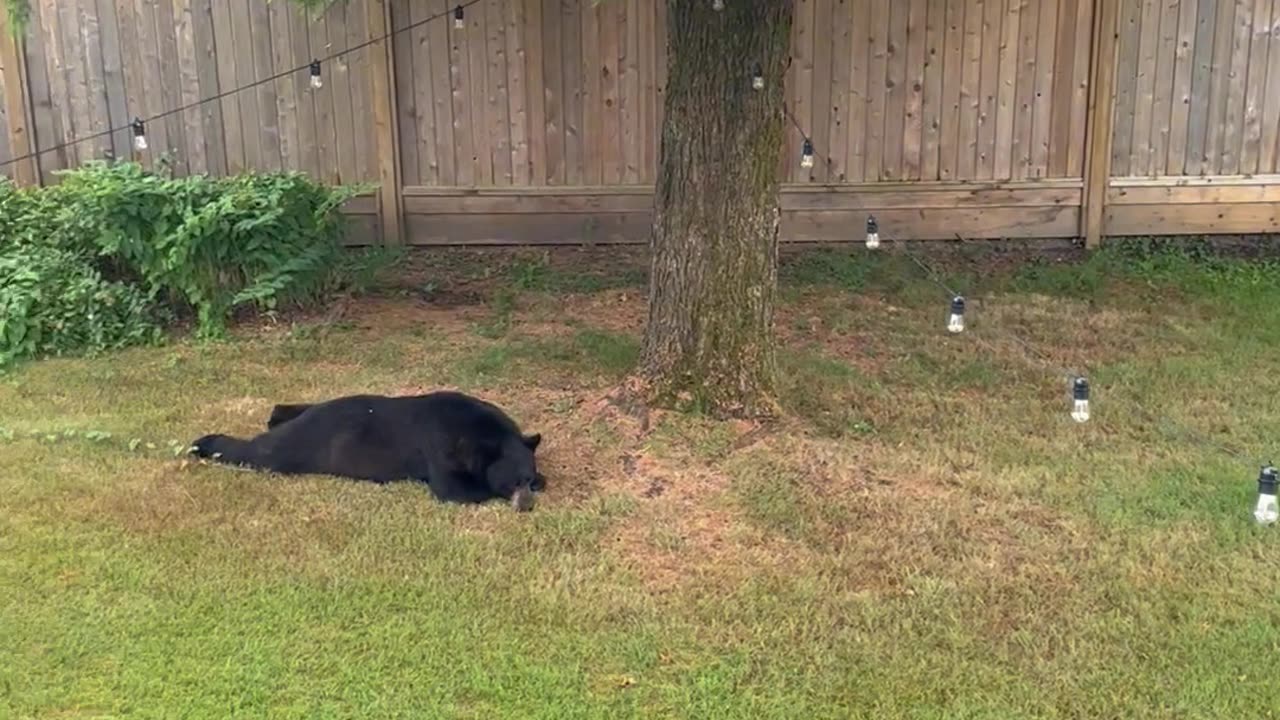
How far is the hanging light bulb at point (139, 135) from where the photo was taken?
278 inches

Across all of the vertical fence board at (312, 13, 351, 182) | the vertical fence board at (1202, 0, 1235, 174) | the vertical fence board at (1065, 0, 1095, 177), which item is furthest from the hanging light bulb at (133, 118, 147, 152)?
the vertical fence board at (1202, 0, 1235, 174)

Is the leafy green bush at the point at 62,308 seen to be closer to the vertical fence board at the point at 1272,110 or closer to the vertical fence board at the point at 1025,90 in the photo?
the vertical fence board at the point at 1025,90

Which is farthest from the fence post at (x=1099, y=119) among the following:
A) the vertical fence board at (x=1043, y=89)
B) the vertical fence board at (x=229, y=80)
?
the vertical fence board at (x=229, y=80)

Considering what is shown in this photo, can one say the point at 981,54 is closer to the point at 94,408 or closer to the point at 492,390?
the point at 492,390

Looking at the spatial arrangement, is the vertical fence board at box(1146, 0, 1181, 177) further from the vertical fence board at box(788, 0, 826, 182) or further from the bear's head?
the bear's head

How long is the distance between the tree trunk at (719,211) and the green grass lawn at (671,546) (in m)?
0.23

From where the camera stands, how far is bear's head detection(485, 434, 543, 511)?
4211mm

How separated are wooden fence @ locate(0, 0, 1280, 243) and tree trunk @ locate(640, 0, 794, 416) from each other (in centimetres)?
292

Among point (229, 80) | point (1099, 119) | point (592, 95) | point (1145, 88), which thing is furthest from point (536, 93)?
point (1145, 88)

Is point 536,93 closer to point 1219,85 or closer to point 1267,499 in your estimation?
point 1219,85

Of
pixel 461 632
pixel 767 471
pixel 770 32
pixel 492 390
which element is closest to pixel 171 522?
pixel 461 632

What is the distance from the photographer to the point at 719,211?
4734 millimetres

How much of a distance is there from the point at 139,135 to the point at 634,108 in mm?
2893

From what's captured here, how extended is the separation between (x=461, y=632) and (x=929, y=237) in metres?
5.29
